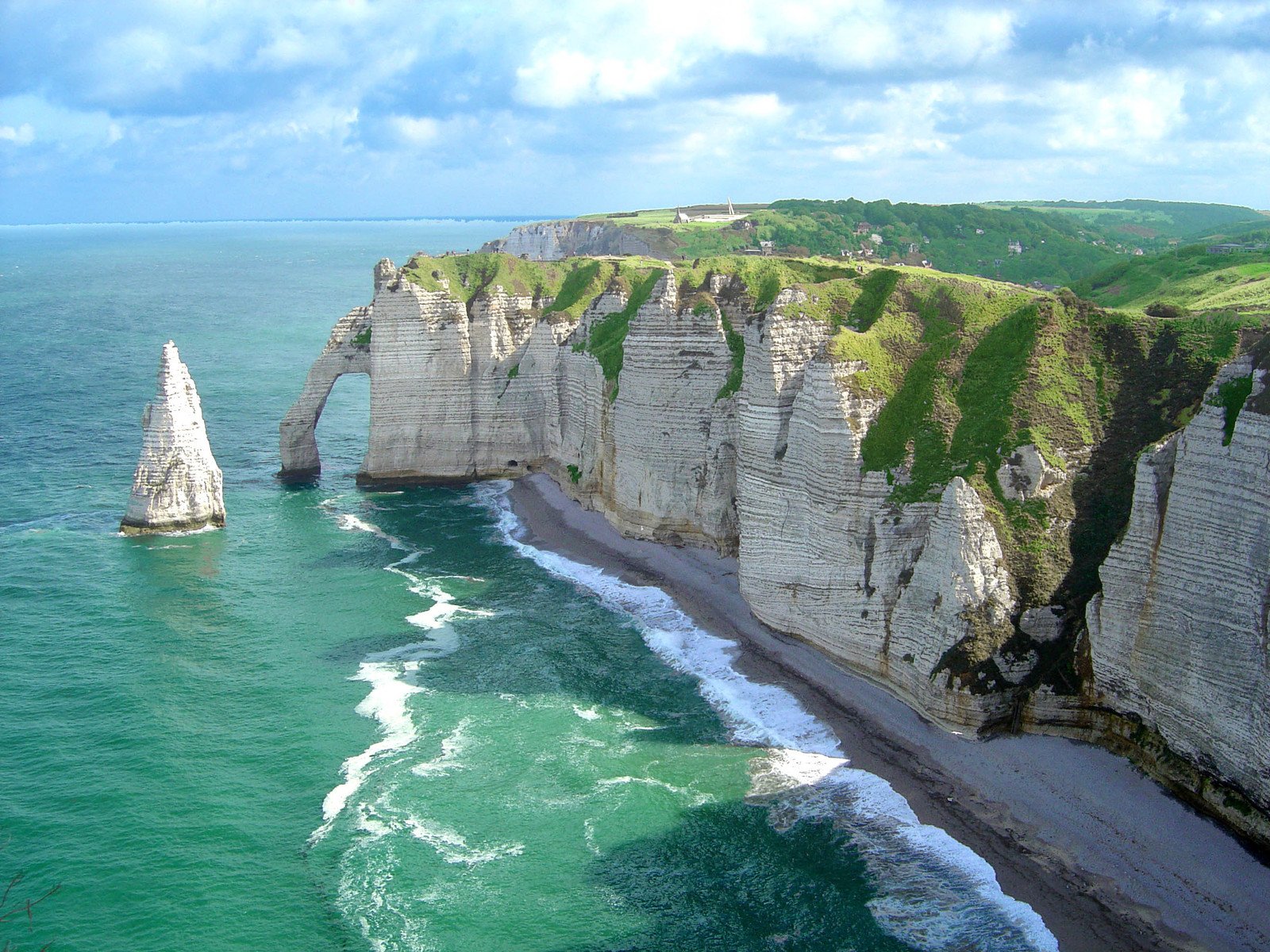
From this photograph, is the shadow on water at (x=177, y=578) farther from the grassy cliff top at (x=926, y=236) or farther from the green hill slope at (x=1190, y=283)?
the grassy cliff top at (x=926, y=236)

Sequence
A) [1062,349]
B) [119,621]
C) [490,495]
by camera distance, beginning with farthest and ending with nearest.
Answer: [490,495], [119,621], [1062,349]

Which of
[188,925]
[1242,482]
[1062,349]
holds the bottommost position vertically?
[188,925]

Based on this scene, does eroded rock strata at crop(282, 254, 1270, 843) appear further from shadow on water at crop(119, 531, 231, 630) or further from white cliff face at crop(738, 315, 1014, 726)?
shadow on water at crop(119, 531, 231, 630)

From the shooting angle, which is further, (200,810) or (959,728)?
(959,728)

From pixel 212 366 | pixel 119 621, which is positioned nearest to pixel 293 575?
pixel 119 621

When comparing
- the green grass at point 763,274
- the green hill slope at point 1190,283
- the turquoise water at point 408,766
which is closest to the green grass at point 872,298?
the green grass at point 763,274

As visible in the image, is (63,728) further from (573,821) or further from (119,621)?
(573,821)

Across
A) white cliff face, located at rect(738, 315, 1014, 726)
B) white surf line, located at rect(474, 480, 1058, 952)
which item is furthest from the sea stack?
white cliff face, located at rect(738, 315, 1014, 726)

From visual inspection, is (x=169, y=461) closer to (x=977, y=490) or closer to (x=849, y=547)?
(x=849, y=547)
